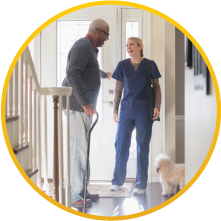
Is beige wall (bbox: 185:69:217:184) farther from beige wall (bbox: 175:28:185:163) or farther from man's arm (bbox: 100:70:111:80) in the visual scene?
man's arm (bbox: 100:70:111:80)

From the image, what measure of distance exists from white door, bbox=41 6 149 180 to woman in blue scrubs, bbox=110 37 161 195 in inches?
1.2

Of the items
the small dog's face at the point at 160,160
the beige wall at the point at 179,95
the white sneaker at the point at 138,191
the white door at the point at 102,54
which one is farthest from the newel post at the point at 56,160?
the beige wall at the point at 179,95

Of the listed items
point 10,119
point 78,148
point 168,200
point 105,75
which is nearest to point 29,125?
point 10,119

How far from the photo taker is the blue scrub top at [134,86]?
1.41 metres

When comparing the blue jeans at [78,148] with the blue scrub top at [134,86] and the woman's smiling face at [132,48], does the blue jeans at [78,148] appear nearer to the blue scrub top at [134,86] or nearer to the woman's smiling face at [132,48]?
the blue scrub top at [134,86]

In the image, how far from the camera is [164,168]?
149cm

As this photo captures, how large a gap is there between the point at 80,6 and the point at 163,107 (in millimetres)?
681

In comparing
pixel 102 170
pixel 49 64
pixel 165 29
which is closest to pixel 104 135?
pixel 102 170

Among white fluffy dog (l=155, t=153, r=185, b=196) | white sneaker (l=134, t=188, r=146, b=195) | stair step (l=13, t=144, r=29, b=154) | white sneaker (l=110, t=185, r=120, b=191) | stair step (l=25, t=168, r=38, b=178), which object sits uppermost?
stair step (l=13, t=144, r=29, b=154)

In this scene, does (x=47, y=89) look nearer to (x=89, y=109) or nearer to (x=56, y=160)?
(x=89, y=109)

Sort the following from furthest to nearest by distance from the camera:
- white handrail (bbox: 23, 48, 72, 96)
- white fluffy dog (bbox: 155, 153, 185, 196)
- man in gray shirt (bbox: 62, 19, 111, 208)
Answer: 1. white fluffy dog (bbox: 155, 153, 185, 196)
2. man in gray shirt (bbox: 62, 19, 111, 208)
3. white handrail (bbox: 23, 48, 72, 96)

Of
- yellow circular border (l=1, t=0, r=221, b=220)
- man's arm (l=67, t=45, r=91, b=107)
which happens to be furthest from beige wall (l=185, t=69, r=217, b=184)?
man's arm (l=67, t=45, r=91, b=107)

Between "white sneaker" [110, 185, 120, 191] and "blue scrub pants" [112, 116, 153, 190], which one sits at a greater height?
"blue scrub pants" [112, 116, 153, 190]

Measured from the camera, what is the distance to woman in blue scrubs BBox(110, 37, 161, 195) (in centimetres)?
141
